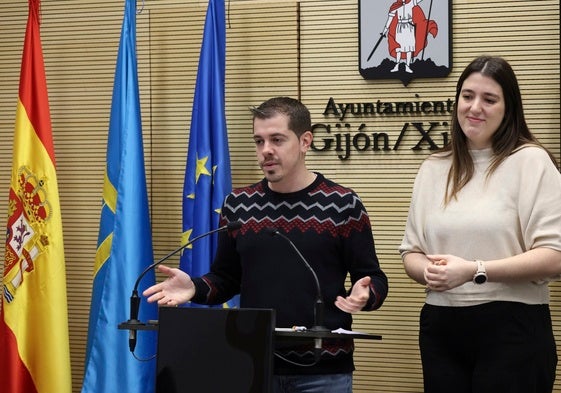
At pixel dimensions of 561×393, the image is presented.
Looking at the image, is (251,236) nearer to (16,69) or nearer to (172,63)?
(172,63)

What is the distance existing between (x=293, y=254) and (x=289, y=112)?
469 mm

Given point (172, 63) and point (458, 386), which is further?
point (172, 63)

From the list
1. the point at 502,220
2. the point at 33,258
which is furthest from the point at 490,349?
the point at 33,258

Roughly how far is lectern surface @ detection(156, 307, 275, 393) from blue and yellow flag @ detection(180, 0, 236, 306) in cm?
166

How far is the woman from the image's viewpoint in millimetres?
2752

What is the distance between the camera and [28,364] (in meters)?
4.46

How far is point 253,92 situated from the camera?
4449 mm

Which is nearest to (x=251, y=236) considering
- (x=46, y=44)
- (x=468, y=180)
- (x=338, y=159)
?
(x=468, y=180)

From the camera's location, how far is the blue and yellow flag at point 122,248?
4324 millimetres

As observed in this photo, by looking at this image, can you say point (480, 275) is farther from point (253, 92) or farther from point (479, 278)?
point (253, 92)

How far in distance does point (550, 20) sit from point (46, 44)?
246 centimetres

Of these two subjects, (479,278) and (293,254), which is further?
(293,254)

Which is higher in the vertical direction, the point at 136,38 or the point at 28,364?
the point at 136,38

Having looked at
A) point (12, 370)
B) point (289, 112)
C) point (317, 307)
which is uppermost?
point (289, 112)
